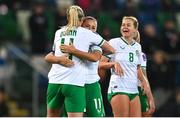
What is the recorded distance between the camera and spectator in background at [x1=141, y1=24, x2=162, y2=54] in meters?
15.9

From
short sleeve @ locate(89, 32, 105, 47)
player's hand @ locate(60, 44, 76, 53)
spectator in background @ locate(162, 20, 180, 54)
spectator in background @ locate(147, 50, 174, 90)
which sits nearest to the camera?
player's hand @ locate(60, 44, 76, 53)

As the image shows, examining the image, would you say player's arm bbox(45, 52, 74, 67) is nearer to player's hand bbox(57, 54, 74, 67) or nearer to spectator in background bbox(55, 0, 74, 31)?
player's hand bbox(57, 54, 74, 67)

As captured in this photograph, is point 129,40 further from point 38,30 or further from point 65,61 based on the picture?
point 38,30

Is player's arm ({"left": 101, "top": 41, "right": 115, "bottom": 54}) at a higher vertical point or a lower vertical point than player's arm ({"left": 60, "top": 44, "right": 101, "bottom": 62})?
higher

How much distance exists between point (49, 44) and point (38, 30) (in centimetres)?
44

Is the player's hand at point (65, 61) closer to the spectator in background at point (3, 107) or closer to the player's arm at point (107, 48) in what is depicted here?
the player's arm at point (107, 48)

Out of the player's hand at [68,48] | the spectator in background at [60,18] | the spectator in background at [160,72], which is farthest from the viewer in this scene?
the spectator in background at [60,18]

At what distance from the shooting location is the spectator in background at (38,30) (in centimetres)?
1650

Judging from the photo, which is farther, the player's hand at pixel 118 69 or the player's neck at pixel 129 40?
the player's neck at pixel 129 40

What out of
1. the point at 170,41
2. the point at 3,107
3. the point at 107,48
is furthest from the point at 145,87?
the point at 170,41

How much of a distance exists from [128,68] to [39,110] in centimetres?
610

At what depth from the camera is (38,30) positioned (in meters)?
16.7

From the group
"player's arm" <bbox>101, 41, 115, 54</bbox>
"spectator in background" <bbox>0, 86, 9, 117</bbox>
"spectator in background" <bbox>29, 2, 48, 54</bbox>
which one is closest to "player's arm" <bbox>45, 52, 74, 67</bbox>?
"player's arm" <bbox>101, 41, 115, 54</bbox>

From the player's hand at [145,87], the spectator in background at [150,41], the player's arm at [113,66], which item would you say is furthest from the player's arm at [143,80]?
the spectator in background at [150,41]
